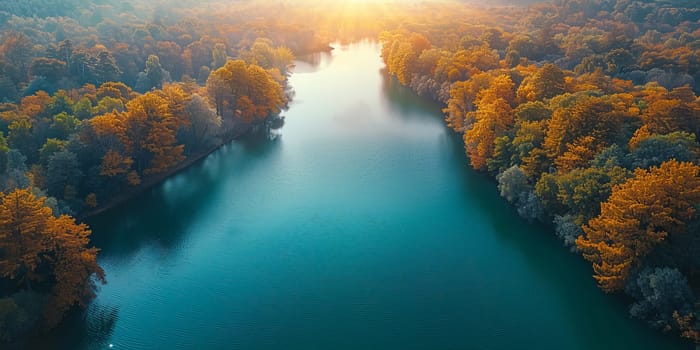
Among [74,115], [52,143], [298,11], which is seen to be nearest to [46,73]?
[74,115]

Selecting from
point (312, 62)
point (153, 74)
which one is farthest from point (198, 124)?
point (312, 62)

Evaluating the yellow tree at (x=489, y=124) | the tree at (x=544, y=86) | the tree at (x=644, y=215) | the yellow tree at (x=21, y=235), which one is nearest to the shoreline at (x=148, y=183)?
the yellow tree at (x=21, y=235)

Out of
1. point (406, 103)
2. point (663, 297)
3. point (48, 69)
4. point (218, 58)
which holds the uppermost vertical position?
point (48, 69)

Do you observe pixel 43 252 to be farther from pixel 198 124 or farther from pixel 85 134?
pixel 198 124

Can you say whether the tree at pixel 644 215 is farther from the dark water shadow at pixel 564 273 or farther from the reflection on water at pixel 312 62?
the reflection on water at pixel 312 62

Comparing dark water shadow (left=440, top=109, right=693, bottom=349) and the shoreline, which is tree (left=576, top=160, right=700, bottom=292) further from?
the shoreline

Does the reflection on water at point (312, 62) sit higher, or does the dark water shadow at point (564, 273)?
the dark water shadow at point (564, 273)
